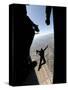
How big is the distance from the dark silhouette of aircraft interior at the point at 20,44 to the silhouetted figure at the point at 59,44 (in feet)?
0.41

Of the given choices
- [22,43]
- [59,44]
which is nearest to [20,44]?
[22,43]

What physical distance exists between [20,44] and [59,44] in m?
0.22

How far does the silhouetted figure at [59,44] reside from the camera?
6.05ft

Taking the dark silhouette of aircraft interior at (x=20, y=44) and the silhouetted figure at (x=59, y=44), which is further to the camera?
the silhouetted figure at (x=59, y=44)

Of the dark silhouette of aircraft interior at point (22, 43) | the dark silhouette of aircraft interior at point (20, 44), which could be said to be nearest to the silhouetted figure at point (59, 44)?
the dark silhouette of aircraft interior at point (22, 43)

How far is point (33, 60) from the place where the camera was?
1.79m

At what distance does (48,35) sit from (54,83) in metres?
0.25

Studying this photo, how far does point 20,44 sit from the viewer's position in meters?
1.75

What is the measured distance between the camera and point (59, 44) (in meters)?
1.85

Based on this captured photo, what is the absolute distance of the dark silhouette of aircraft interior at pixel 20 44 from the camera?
1.73 m

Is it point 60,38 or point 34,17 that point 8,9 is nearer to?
point 34,17

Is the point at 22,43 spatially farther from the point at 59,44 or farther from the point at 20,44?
the point at 59,44

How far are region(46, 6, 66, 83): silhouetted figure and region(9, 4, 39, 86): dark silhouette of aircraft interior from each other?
126 mm

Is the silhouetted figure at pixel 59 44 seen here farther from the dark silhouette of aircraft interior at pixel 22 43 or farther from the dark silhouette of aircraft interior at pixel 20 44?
the dark silhouette of aircraft interior at pixel 20 44
